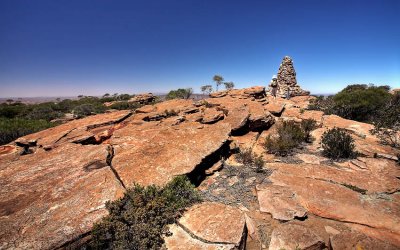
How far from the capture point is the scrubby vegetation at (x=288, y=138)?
7.31 m

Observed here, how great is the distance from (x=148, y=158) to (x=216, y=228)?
2.67 meters

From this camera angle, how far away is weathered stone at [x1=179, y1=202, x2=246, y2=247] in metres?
3.46

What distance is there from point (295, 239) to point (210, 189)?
223 centimetres

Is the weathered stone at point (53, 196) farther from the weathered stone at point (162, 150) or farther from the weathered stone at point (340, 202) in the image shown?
the weathered stone at point (340, 202)

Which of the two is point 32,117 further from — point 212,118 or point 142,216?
point 142,216

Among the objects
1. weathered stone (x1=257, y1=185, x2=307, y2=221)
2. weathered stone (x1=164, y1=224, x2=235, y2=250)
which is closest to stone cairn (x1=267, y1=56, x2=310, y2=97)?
weathered stone (x1=257, y1=185, x2=307, y2=221)

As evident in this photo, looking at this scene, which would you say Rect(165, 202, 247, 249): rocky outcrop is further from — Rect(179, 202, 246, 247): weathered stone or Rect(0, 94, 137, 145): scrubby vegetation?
Rect(0, 94, 137, 145): scrubby vegetation

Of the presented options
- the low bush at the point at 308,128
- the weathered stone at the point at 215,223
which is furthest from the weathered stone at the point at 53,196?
the low bush at the point at 308,128

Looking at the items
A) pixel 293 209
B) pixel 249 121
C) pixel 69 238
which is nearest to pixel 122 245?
pixel 69 238

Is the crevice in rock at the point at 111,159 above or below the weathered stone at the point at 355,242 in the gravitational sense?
above

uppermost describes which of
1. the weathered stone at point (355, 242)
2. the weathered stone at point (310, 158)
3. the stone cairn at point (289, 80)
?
the stone cairn at point (289, 80)

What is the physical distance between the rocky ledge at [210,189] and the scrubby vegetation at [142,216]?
0.20 metres

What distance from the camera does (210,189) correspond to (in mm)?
5305

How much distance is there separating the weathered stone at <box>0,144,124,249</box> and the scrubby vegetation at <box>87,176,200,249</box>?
0.27 m
